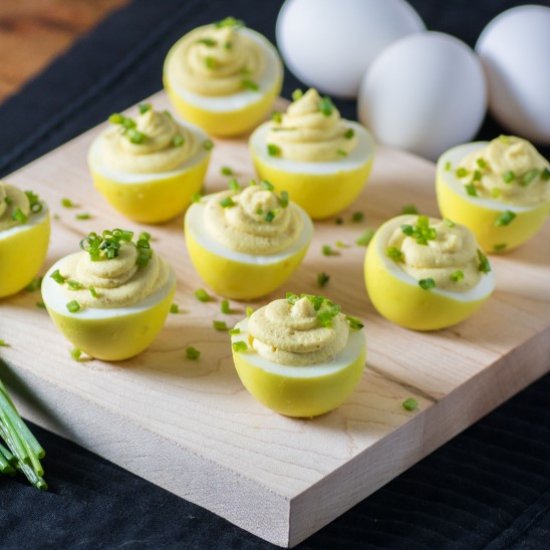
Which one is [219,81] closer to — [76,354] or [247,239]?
[247,239]

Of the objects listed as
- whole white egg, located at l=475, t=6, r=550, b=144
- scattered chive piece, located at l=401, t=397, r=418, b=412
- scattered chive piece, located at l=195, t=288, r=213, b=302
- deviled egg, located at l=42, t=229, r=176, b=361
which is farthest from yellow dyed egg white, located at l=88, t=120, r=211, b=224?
whole white egg, located at l=475, t=6, r=550, b=144

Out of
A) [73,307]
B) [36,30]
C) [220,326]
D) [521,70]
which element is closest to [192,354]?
[220,326]

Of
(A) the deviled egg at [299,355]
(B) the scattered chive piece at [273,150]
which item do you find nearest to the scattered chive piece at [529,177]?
(B) the scattered chive piece at [273,150]

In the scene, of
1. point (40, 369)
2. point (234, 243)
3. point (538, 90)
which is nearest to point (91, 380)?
point (40, 369)

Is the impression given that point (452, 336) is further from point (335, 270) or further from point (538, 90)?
point (538, 90)

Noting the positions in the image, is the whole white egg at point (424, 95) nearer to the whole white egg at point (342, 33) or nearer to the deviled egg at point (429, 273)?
the whole white egg at point (342, 33)

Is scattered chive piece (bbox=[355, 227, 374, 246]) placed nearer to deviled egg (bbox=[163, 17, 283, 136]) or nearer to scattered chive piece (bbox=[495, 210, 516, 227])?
scattered chive piece (bbox=[495, 210, 516, 227])

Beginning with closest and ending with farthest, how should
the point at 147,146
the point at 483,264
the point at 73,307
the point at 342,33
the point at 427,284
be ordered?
the point at 73,307, the point at 427,284, the point at 483,264, the point at 147,146, the point at 342,33
